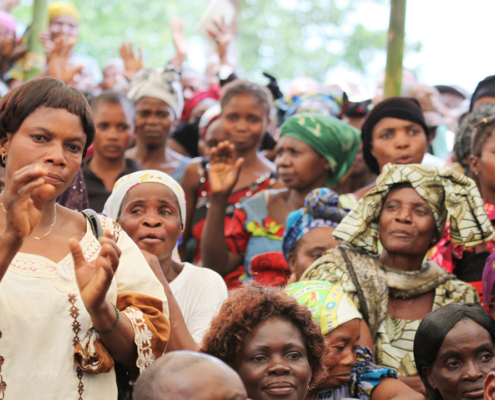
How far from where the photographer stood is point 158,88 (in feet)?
21.2

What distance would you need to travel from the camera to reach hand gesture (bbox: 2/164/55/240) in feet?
7.30

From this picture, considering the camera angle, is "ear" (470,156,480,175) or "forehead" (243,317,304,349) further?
"ear" (470,156,480,175)

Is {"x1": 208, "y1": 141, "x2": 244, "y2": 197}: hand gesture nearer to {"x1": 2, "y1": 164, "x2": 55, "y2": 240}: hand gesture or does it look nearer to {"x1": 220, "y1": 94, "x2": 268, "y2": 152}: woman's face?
{"x1": 220, "y1": 94, "x2": 268, "y2": 152}: woman's face

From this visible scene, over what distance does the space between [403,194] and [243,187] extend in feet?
5.75

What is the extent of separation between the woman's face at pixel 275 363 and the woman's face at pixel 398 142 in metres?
2.48

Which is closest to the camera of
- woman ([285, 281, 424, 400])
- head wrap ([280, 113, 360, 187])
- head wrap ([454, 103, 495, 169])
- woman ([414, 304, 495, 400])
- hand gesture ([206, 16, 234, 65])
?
woman ([414, 304, 495, 400])

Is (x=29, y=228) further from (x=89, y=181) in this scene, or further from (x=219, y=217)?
(x=89, y=181)

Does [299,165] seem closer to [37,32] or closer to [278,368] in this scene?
[278,368]

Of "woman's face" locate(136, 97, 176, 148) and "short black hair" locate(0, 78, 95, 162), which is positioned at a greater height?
"woman's face" locate(136, 97, 176, 148)

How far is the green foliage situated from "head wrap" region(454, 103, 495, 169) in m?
16.1

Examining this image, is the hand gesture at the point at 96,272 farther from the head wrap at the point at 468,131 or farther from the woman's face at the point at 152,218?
the head wrap at the point at 468,131

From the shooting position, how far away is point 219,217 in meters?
4.93

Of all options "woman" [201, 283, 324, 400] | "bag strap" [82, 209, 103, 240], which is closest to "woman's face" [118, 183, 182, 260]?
"woman" [201, 283, 324, 400]

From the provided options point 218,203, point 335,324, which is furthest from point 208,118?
point 335,324
